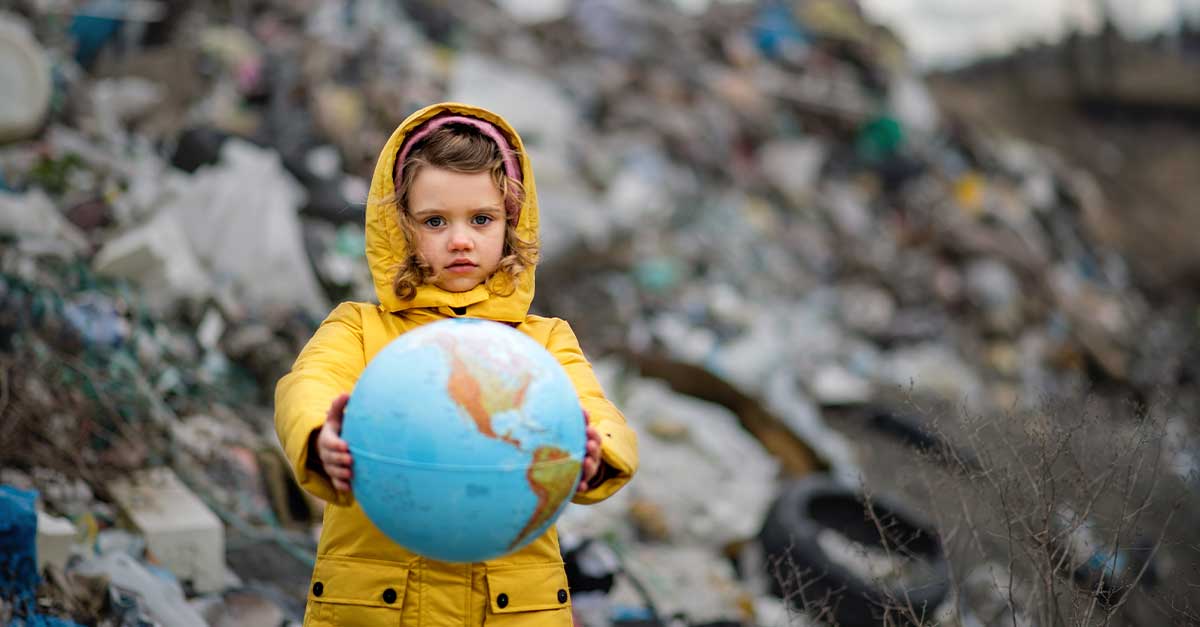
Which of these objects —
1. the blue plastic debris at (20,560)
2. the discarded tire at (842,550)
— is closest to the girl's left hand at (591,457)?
the blue plastic debris at (20,560)

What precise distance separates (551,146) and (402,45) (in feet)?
5.92

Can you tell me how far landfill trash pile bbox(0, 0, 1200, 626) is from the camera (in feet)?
10.1

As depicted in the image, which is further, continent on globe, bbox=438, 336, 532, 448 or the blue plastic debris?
the blue plastic debris

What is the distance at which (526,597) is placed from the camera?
166 cm

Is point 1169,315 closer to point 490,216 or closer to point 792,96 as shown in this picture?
point 792,96

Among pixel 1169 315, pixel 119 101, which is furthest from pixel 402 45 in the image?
pixel 1169 315

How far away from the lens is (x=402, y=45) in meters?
8.16

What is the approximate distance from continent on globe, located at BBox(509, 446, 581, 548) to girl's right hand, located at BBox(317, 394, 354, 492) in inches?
10.7

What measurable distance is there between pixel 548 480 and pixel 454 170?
59 cm

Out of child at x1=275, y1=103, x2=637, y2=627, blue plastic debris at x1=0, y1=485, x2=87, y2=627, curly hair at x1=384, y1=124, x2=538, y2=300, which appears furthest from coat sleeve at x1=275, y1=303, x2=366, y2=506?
blue plastic debris at x1=0, y1=485, x2=87, y2=627

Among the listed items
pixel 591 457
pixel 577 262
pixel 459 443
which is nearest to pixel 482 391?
pixel 459 443

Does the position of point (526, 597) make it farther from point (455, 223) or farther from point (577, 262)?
point (577, 262)

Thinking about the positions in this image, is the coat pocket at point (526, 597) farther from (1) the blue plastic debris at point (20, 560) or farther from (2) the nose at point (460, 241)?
(1) the blue plastic debris at point (20, 560)

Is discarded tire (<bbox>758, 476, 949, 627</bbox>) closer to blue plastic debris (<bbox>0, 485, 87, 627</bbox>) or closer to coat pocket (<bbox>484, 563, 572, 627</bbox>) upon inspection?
coat pocket (<bbox>484, 563, 572, 627</bbox>)
